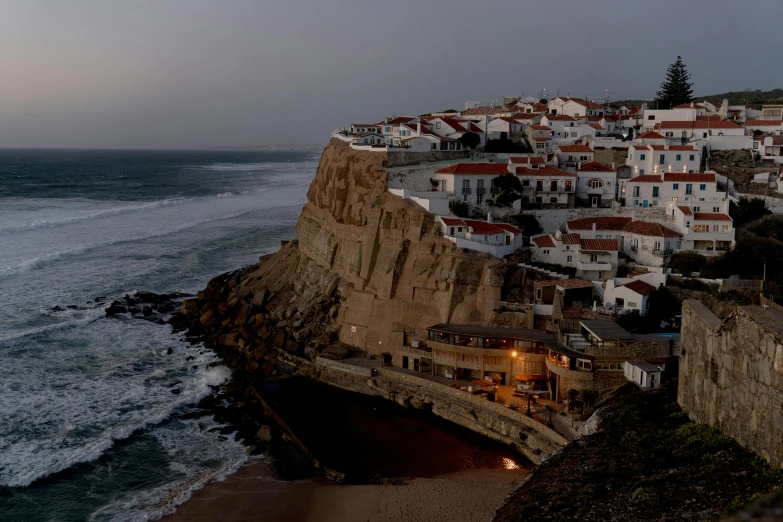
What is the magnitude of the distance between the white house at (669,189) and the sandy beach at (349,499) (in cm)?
1819

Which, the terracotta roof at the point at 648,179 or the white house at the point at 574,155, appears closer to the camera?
the terracotta roof at the point at 648,179

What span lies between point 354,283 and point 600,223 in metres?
11.7

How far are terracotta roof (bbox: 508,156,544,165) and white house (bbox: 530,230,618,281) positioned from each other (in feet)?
26.1

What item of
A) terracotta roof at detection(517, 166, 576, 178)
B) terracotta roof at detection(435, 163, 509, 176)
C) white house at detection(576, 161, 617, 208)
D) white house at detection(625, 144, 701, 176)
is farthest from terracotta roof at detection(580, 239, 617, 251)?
white house at detection(625, 144, 701, 176)

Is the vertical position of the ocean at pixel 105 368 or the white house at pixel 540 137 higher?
the white house at pixel 540 137

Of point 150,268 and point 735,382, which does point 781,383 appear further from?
point 150,268

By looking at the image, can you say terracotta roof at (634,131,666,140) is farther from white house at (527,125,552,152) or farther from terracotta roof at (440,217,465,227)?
terracotta roof at (440,217,465,227)

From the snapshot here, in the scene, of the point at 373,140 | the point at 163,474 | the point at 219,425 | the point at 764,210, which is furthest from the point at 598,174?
the point at 163,474

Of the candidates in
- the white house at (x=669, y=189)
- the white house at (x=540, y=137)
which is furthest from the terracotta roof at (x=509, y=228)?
the white house at (x=540, y=137)

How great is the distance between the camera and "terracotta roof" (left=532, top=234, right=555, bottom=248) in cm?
3119

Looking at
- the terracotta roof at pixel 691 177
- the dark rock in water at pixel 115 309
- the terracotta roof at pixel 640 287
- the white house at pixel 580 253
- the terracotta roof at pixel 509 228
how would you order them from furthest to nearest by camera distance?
the dark rock in water at pixel 115 309
the terracotta roof at pixel 691 177
the terracotta roof at pixel 509 228
the white house at pixel 580 253
the terracotta roof at pixel 640 287

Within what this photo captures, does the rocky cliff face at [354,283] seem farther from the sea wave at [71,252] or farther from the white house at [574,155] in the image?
the sea wave at [71,252]

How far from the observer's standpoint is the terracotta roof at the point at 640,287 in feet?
88.7

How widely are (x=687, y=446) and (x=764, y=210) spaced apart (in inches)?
897
